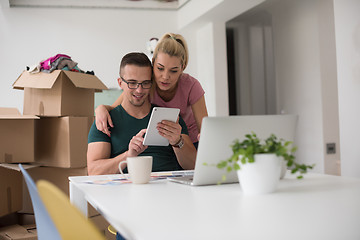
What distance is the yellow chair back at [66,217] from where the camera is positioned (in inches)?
24.1

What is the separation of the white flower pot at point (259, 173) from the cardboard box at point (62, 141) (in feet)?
6.63

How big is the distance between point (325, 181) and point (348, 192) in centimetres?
22

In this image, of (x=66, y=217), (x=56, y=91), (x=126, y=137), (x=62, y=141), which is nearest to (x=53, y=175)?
(x=62, y=141)

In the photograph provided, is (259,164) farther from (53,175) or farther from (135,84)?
(53,175)

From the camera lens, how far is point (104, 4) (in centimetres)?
531

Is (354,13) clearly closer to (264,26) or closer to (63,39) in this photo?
(264,26)

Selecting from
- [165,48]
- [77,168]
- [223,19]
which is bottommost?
[77,168]

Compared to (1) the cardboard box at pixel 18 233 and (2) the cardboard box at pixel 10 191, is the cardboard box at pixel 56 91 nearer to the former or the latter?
(2) the cardboard box at pixel 10 191

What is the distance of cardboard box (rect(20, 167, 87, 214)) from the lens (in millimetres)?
2969

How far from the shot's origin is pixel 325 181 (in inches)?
52.2

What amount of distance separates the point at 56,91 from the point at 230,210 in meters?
2.30

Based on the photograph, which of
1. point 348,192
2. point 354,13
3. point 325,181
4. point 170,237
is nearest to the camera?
point 170,237

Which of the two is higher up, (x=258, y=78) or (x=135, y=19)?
(x=135, y=19)

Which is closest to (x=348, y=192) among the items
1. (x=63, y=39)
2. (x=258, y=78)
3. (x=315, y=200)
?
(x=315, y=200)
